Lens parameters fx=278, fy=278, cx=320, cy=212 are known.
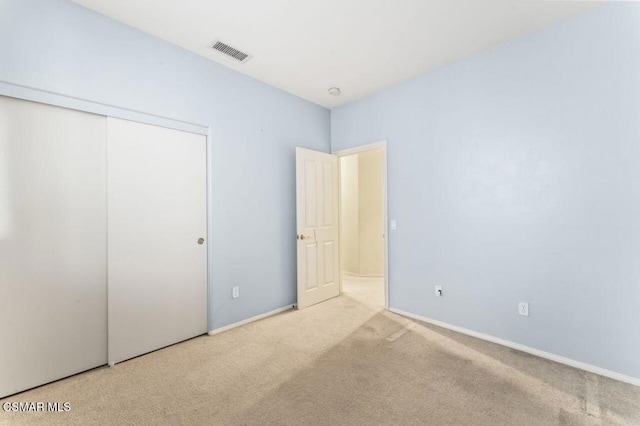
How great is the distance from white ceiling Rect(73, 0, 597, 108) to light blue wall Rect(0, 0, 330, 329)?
20 cm

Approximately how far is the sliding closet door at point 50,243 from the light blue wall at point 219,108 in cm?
31

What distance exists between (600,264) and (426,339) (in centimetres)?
149

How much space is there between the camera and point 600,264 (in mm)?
2113

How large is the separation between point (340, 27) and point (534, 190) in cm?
217

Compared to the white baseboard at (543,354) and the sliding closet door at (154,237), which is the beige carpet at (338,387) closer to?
the white baseboard at (543,354)

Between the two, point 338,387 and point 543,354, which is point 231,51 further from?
point 543,354

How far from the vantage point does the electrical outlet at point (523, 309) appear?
2441mm

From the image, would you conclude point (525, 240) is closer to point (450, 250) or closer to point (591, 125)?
point (450, 250)

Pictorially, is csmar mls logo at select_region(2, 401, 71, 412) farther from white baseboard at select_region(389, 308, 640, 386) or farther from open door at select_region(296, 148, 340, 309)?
white baseboard at select_region(389, 308, 640, 386)

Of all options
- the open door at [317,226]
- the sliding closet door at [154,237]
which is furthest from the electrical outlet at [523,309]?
the sliding closet door at [154,237]

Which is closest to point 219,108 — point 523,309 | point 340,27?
point 340,27

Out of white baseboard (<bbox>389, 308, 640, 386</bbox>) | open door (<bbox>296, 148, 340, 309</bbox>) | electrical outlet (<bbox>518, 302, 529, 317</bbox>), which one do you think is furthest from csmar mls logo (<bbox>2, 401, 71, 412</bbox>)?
electrical outlet (<bbox>518, 302, 529, 317</bbox>)

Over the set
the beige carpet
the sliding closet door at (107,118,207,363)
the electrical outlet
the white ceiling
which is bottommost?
the beige carpet

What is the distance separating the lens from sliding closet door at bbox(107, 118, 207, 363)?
2.30 meters
